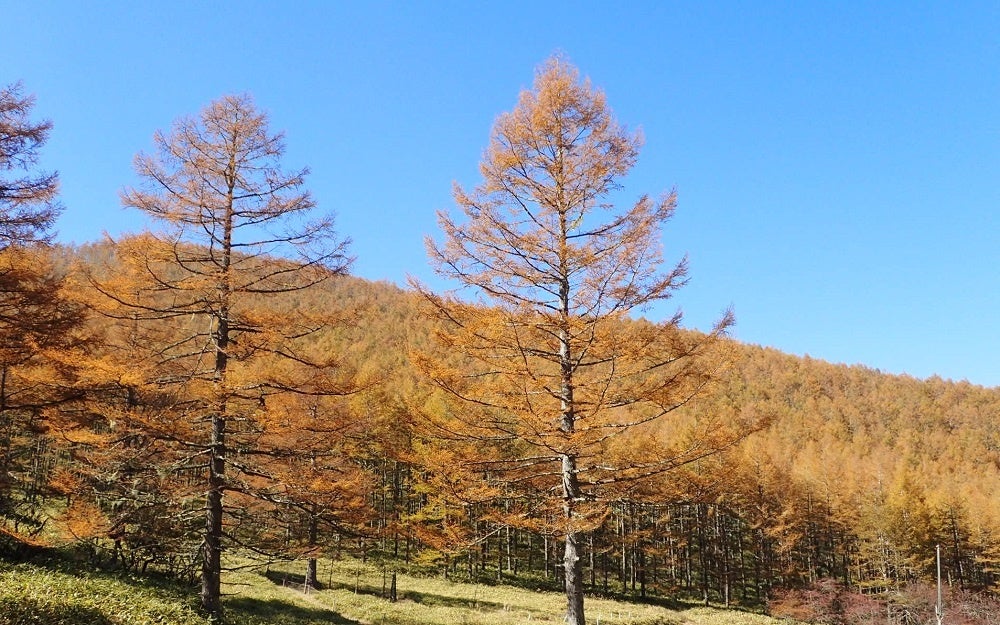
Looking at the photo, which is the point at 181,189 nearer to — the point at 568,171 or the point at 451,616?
the point at 568,171

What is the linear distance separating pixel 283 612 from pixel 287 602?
2.58 meters

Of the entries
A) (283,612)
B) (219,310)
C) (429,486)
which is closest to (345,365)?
(219,310)

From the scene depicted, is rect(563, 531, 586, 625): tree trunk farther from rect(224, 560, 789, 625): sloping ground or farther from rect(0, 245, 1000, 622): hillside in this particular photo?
rect(224, 560, 789, 625): sloping ground

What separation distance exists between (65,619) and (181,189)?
802cm

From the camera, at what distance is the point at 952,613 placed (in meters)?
38.1

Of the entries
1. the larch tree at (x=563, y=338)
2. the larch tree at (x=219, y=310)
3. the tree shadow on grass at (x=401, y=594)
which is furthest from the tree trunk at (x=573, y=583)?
the tree shadow on grass at (x=401, y=594)

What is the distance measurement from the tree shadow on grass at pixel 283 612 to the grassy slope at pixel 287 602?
4cm

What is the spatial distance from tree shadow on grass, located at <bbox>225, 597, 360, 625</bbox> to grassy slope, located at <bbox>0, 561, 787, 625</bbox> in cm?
4

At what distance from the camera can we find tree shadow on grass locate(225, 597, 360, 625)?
14.8 meters

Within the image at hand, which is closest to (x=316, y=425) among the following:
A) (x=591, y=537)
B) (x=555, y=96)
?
(x=555, y=96)

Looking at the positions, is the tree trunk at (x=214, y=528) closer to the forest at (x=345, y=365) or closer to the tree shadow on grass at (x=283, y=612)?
the forest at (x=345, y=365)

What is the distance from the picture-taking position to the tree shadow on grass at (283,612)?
48.4ft

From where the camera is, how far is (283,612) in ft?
54.3

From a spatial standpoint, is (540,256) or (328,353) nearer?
(540,256)
